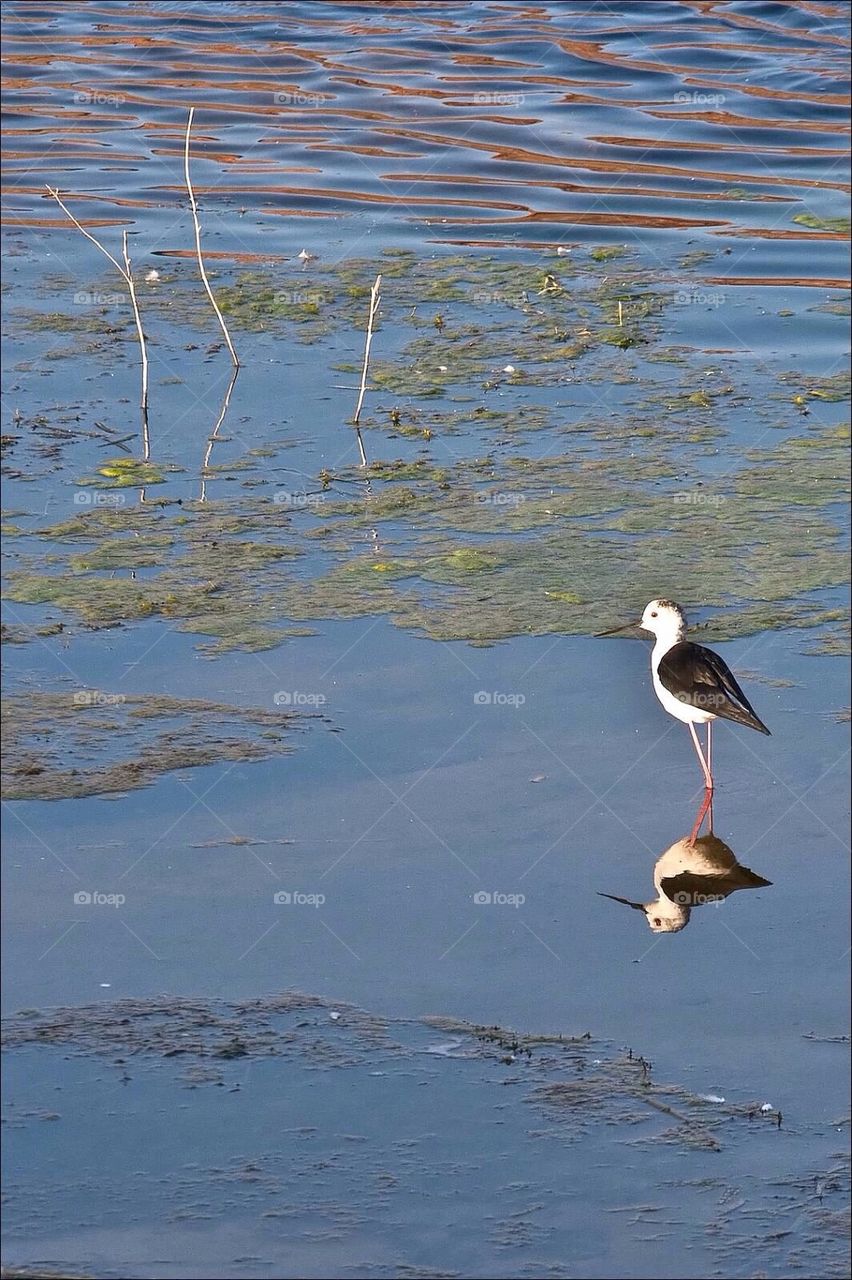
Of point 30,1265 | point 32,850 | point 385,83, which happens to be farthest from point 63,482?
point 385,83

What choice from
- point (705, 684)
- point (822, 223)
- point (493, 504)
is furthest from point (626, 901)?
point (822, 223)

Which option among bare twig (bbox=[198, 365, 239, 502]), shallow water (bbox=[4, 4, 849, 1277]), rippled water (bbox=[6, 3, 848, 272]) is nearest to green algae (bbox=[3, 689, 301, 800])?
shallow water (bbox=[4, 4, 849, 1277])

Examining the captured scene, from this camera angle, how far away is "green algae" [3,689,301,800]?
675 cm

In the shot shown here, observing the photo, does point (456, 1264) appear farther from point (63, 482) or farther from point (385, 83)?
point (385, 83)

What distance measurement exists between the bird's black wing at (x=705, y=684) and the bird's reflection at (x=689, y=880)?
555mm

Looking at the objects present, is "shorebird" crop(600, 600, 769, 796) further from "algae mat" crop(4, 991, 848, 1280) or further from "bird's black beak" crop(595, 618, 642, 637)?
"algae mat" crop(4, 991, 848, 1280)

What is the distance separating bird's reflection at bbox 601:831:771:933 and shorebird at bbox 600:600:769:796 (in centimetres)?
43

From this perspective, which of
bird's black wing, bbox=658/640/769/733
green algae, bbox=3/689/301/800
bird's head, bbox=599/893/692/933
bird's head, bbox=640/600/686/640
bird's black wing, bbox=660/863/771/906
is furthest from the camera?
bird's head, bbox=640/600/686/640

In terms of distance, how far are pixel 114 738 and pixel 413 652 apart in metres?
1.42

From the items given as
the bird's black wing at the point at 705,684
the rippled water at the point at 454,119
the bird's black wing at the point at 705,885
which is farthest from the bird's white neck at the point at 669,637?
the rippled water at the point at 454,119

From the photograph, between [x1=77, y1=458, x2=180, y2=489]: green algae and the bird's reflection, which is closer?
the bird's reflection

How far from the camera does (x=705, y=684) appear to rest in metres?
6.98

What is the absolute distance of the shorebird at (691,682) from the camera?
692cm

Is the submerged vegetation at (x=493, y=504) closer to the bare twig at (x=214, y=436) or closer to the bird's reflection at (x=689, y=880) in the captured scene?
the bare twig at (x=214, y=436)
